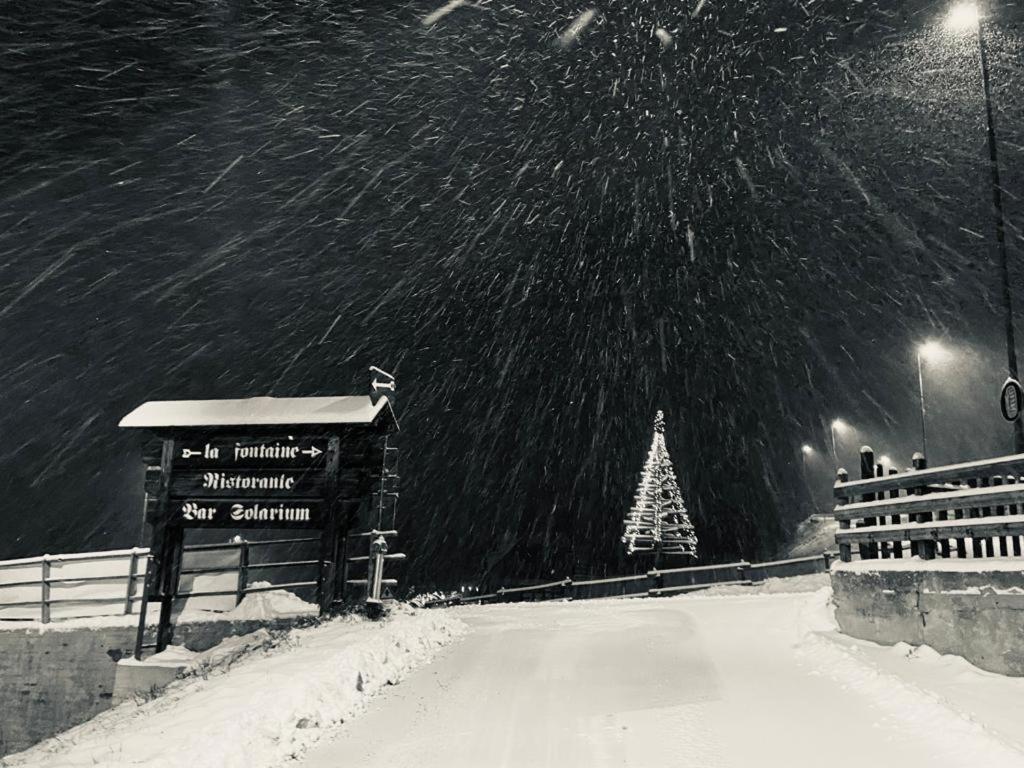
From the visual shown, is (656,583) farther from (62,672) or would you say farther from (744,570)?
(62,672)

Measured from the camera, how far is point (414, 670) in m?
9.56

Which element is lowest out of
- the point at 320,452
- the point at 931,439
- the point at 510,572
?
the point at 510,572

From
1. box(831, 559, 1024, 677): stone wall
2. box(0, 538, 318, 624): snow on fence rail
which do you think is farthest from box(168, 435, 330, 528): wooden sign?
box(831, 559, 1024, 677): stone wall

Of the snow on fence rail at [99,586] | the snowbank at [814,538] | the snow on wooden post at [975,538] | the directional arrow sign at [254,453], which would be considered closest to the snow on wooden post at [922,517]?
the snow on wooden post at [975,538]

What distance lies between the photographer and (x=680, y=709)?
23.6 ft

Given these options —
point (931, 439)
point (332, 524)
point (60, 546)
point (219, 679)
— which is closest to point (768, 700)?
point (219, 679)

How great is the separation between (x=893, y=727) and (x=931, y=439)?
179 ft

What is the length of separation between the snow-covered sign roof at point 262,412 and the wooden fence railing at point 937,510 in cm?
749

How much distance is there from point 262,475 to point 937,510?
993 centimetres

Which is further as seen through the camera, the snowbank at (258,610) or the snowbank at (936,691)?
the snowbank at (258,610)

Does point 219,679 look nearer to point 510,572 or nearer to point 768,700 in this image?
point 768,700

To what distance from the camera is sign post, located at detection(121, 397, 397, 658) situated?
1313cm

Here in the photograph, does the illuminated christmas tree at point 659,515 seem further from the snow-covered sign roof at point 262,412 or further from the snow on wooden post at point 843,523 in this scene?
the snow-covered sign roof at point 262,412

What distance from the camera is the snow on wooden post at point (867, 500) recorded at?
11033 millimetres
